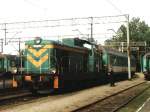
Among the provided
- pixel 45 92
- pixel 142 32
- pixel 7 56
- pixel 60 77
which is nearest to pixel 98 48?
pixel 45 92

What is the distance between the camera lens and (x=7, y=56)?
41.6 m

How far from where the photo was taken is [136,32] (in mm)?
110312

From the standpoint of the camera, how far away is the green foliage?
10631 cm

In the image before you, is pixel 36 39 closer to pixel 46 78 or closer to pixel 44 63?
pixel 44 63

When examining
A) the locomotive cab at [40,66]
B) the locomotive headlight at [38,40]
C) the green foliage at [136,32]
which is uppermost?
the green foliage at [136,32]

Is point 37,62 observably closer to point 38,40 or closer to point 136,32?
point 38,40

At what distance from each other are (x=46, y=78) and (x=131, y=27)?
95794mm

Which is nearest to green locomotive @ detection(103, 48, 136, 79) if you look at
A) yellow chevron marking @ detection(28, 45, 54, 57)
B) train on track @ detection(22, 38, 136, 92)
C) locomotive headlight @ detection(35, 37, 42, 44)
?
train on track @ detection(22, 38, 136, 92)

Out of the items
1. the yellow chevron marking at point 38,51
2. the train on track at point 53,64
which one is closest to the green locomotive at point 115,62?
the train on track at point 53,64

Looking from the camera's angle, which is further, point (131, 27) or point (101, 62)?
point (131, 27)

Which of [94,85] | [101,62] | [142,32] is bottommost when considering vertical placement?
[94,85]

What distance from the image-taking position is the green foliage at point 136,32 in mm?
106312

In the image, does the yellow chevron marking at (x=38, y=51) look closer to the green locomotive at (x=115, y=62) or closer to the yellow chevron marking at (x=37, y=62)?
the yellow chevron marking at (x=37, y=62)

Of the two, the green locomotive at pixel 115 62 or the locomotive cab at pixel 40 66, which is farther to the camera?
the green locomotive at pixel 115 62
